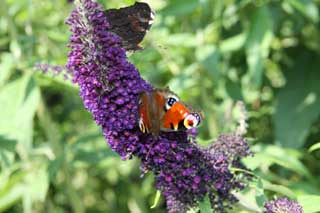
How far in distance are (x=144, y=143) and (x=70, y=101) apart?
3.74 meters

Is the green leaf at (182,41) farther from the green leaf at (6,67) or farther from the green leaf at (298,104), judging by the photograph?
the green leaf at (6,67)

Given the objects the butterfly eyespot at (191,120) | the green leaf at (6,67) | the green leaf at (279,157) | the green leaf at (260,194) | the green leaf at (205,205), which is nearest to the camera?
the butterfly eyespot at (191,120)

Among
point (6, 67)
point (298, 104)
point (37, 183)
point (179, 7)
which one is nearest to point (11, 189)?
point (37, 183)

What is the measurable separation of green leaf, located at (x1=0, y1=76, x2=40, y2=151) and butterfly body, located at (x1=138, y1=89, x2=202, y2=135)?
1.89m

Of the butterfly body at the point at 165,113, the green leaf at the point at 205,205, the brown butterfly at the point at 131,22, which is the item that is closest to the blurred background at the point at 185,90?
the brown butterfly at the point at 131,22

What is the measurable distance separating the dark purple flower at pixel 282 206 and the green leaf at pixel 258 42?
2.01 meters

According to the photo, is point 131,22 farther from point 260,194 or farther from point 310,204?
point 310,204

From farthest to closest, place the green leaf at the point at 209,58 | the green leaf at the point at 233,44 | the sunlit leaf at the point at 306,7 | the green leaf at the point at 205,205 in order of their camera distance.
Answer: the green leaf at the point at 233,44
the green leaf at the point at 209,58
the sunlit leaf at the point at 306,7
the green leaf at the point at 205,205

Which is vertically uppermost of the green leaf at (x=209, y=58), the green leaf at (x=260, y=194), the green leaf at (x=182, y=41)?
the green leaf at (x=182, y=41)

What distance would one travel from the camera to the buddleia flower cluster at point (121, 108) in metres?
2.88

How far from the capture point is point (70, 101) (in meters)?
6.57

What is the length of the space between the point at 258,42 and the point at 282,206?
227 centimetres

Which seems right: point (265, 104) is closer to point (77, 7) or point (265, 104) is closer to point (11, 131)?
point (11, 131)

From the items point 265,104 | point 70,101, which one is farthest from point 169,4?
point 70,101
